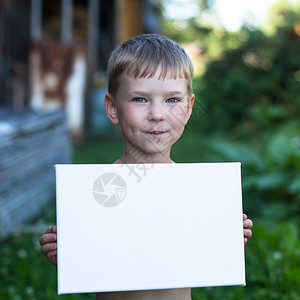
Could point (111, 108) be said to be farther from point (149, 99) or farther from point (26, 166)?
point (26, 166)

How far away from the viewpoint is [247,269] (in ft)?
8.86

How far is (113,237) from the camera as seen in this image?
1250 mm

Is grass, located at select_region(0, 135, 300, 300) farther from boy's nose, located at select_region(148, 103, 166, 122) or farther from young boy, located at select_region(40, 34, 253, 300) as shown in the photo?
boy's nose, located at select_region(148, 103, 166, 122)

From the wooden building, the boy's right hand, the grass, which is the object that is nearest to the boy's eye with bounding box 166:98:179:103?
the wooden building

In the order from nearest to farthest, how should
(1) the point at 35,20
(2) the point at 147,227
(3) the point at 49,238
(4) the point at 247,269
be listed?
(2) the point at 147,227 → (3) the point at 49,238 → (4) the point at 247,269 → (1) the point at 35,20

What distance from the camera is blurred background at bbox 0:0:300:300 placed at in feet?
8.95

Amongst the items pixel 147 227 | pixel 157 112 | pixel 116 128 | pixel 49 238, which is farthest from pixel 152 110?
pixel 116 128

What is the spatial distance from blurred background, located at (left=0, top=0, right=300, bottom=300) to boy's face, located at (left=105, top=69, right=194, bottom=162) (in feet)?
0.47

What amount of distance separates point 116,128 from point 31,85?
253 cm

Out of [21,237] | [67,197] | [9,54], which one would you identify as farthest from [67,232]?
[9,54]

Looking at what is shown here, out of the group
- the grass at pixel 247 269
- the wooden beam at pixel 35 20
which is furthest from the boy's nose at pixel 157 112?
the wooden beam at pixel 35 20

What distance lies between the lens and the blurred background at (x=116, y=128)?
8.95 feet

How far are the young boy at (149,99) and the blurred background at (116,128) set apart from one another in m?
0.16

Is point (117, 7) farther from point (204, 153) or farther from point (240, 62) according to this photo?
point (204, 153)
